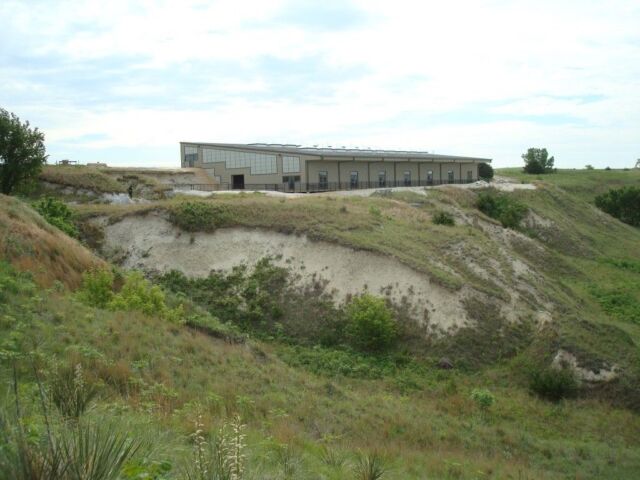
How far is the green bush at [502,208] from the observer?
61031 millimetres

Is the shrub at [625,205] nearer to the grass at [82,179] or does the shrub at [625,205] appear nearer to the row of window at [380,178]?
the row of window at [380,178]

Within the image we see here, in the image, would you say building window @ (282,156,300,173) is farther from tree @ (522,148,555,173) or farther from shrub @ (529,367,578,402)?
tree @ (522,148,555,173)

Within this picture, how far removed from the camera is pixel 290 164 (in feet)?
208

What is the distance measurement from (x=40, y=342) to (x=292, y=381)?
7925 millimetres

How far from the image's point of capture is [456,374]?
2511 centimetres

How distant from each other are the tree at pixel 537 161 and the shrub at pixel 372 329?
107 metres

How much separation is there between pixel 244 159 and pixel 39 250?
4541cm

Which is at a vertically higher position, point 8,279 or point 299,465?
point 8,279

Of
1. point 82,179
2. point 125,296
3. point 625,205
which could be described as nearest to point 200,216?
point 125,296

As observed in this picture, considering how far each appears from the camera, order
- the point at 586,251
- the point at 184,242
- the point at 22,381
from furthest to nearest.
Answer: the point at 586,251 → the point at 184,242 → the point at 22,381

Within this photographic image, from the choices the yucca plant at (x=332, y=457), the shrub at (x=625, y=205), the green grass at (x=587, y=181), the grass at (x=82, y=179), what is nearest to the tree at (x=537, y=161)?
the green grass at (x=587, y=181)

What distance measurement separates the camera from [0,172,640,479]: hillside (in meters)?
13.6

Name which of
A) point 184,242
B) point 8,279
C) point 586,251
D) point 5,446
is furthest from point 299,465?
point 586,251

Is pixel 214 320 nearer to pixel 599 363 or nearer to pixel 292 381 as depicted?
pixel 292 381
